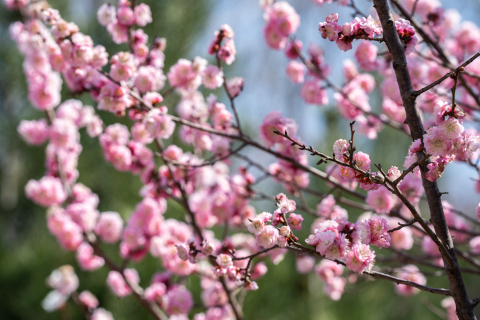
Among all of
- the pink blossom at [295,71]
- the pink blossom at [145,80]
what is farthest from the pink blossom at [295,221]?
the pink blossom at [295,71]

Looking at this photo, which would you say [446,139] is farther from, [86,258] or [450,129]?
[86,258]

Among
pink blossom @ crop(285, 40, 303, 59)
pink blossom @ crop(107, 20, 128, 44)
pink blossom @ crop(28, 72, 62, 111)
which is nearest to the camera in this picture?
pink blossom @ crop(107, 20, 128, 44)

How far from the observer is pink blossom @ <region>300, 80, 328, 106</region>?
1822 millimetres

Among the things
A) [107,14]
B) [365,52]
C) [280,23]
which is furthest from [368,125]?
[107,14]

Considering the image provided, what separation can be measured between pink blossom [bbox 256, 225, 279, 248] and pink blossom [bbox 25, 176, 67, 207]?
1647 mm

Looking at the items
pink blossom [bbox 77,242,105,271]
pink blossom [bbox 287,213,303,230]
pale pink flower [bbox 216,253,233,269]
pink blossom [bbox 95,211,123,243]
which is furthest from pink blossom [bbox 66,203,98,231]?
pink blossom [bbox 287,213,303,230]

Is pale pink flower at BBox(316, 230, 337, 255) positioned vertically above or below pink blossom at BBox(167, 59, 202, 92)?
below

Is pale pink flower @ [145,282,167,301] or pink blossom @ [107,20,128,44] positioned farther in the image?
pale pink flower @ [145,282,167,301]

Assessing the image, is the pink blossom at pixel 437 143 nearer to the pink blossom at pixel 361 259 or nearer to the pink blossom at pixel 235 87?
the pink blossom at pixel 361 259

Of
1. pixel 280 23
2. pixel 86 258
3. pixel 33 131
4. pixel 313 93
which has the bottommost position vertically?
pixel 86 258

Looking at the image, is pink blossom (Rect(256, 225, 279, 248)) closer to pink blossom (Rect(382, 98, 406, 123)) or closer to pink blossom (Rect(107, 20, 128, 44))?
pink blossom (Rect(107, 20, 128, 44))

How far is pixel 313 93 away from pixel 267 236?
1095 mm

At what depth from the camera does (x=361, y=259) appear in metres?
0.84

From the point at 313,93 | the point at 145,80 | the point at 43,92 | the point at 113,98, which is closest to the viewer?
the point at 113,98
